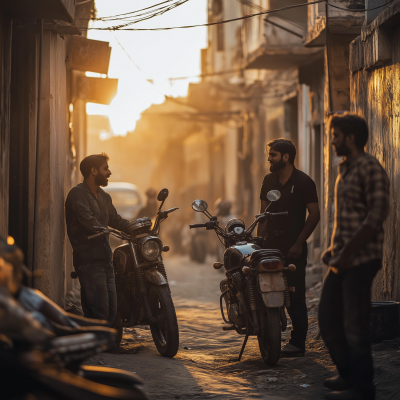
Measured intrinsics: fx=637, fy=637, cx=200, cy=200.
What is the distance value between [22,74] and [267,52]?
25.2 ft

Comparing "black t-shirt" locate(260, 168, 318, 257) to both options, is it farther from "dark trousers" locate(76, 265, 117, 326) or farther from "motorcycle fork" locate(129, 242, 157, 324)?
"dark trousers" locate(76, 265, 117, 326)

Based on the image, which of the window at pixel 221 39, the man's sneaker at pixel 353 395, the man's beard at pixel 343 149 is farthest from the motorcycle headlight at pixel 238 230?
the window at pixel 221 39

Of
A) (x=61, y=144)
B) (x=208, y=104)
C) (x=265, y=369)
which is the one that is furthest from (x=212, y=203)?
(x=265, y=369)

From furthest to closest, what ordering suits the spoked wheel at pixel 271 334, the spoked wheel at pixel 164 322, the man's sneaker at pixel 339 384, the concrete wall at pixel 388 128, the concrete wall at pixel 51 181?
the concrete wall at pixel 51 181
the concrete wall at pixel 388 128
the spoked wheel at pixel 164 322
the spoked wheel at pixel 271 334
the man's sneaker at pixel 339 384

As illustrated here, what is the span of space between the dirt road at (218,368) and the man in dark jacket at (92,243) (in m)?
0.49

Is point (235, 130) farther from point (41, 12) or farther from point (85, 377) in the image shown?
point (85, 377)

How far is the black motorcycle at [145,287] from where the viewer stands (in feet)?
18.7

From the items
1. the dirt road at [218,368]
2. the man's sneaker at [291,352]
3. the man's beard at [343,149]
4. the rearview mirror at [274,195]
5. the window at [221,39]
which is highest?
the window at [221,39]

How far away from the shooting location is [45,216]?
241 inches

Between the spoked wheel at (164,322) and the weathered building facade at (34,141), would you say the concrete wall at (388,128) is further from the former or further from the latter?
the weathered building facade at (34,141)

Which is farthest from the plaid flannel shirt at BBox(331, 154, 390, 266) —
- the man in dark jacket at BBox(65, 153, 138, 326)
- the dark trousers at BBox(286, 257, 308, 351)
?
the man in dark jacket at BBox(65, 153, 138, 326)

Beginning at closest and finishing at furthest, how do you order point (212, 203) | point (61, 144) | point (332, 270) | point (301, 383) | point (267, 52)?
1. point (332, 270)
2. point (301, 383)
3. point (61, 144)
4. point (267, 52)
5. point (212, 203)

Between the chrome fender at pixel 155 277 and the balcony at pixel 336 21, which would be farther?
→ the balcony at pixel 336 21

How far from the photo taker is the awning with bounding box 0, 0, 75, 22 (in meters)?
5.37
